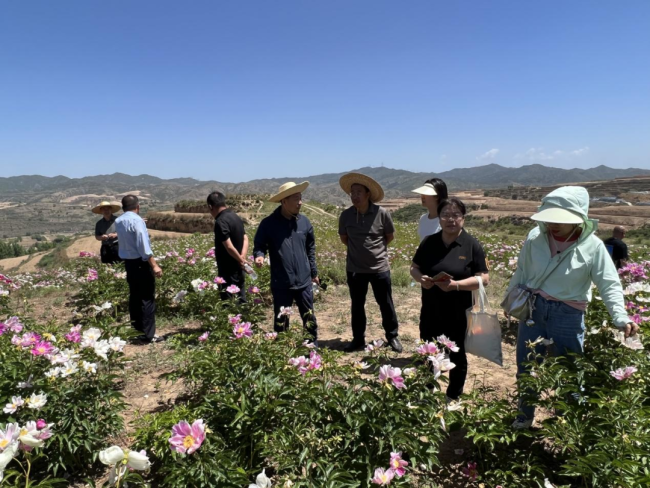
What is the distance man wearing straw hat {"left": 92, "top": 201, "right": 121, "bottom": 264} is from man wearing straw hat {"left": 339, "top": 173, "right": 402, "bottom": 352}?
10.5ft

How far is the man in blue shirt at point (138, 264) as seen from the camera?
175 inches

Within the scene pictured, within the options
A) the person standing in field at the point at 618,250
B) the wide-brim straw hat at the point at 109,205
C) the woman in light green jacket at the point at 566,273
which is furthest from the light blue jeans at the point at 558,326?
the wide-brim straw hat at the point at 109,205

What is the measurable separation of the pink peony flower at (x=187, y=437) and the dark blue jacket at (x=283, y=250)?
2.27m

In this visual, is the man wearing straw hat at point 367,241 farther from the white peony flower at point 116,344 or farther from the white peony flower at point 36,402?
the white peony flower at point 36,402

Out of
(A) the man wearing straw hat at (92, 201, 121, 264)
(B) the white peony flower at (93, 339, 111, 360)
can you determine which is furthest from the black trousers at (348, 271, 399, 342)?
(A) the man wearing straw hat at (92, 201, 121, 264)

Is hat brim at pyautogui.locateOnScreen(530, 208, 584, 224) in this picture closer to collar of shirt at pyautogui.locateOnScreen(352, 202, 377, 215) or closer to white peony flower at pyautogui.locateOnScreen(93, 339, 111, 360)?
collar of shirt at pyautogui.locateOnScreen(352, 202, 377, 215)

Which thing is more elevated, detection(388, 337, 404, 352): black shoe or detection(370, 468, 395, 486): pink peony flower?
detection(370, 468, 395, 486): pink peony flower

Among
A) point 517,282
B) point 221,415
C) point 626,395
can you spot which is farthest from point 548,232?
point 221,415

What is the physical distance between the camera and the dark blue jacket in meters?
3.94

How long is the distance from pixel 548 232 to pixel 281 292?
253cm

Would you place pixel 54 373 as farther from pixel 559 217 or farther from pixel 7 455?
pixel 559 217

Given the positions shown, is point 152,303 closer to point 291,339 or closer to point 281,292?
point 281,292

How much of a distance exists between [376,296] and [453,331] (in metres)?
1.38

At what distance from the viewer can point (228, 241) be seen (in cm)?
451
